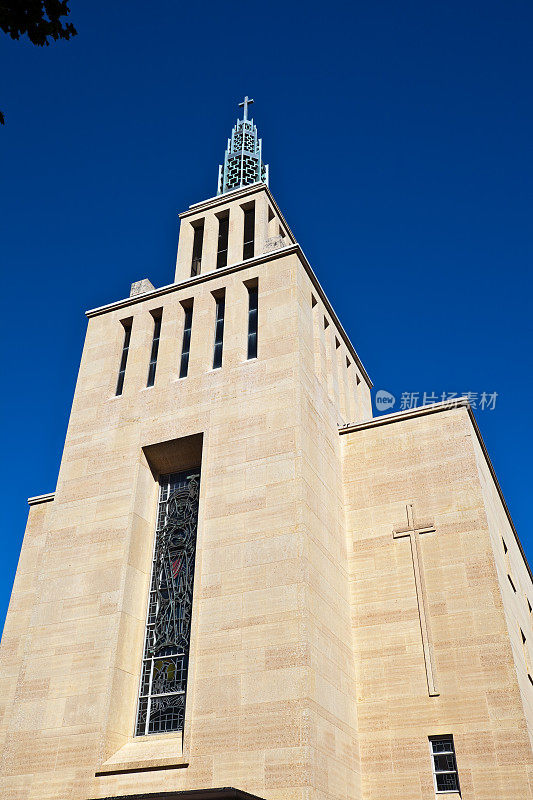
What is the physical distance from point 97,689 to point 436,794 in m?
8.33

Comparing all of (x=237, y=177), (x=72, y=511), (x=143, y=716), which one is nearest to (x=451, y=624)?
(x=143, y=716)

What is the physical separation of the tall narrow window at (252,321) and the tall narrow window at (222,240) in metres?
5.05

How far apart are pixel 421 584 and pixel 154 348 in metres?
11.7

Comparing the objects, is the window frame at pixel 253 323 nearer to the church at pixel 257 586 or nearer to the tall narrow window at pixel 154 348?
the church at pixel 257 586

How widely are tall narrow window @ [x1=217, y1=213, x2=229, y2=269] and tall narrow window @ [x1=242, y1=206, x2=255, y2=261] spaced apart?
0.94 meters

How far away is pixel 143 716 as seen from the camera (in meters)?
18.2

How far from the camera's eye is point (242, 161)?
33594mm

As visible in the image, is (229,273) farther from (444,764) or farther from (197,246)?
(444,764)

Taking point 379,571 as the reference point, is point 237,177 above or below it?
above

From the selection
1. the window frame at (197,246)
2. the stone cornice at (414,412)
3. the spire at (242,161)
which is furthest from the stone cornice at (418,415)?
the spire at (242,161)

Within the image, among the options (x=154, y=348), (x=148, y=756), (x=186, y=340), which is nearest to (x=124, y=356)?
(x=154, y=348)

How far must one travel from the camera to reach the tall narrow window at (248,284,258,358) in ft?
74.7

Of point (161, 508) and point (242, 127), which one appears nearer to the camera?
point (161, 508)

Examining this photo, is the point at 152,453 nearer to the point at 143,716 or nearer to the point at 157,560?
the point at 157,560
